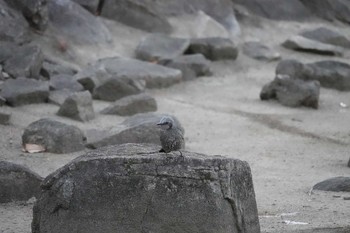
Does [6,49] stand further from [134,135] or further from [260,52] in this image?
[260,52]

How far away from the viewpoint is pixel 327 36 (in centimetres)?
1490

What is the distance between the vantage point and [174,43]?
1307 centimetres

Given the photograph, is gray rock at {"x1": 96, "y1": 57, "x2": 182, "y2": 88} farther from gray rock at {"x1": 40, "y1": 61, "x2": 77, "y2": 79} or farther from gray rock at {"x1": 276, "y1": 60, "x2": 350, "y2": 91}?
gray rock at {"x1": 276, "y1": 60, "x2": 350, "y2": 91}

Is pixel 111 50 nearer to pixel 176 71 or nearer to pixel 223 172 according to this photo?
pixel 176 71

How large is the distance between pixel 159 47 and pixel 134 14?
1.15 metres

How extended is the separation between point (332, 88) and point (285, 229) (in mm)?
7463

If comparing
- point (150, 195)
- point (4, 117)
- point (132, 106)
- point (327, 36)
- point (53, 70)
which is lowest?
point (53, 70)

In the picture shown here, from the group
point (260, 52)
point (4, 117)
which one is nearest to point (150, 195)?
point (4, 117)

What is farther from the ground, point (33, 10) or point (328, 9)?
point (328, 9)

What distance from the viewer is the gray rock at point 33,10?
1188cm

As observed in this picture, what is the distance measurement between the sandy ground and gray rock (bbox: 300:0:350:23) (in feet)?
5.61

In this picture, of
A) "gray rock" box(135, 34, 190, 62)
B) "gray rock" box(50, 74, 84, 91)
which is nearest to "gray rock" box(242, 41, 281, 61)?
"gray rock" box(135, 34, 190, 62)

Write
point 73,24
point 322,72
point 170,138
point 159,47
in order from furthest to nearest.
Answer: point 159,47 → point 73,24 → point 322,72 → point 170,138

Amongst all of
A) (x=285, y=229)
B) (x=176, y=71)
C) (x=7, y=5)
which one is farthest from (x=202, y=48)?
(x=285, y=229)
